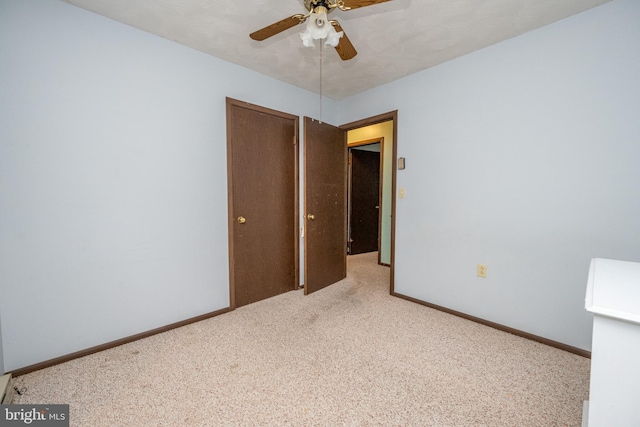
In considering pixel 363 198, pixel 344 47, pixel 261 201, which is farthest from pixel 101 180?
pixel 363 198

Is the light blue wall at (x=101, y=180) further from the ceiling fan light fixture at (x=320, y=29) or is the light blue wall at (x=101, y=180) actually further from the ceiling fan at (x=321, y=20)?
the ceiling fan light fixture at (x=320, y=29)

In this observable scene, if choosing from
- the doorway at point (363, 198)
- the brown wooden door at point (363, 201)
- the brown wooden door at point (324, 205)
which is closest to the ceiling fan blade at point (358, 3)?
the brown wooden door at point (324, 205)

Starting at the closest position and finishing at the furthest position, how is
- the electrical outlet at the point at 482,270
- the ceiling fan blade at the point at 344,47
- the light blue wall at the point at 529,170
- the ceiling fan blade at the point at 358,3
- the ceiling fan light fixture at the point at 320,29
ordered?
the ceiling fan blade at the point at 358,3 → the ceiling fan light fixture at the point at 320,29 → the ceiling fan blade at the point at 344,47 → the light blue wall at the point at 529,170 → the electrical outlet at the point at 482,270

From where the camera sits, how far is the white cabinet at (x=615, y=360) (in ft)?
2.49

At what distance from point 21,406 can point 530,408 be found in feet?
8.62

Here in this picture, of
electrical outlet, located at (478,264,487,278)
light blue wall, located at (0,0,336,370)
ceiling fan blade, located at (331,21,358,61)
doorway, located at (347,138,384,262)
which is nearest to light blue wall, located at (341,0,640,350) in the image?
electrical outlet, located at (478,264,487,278)

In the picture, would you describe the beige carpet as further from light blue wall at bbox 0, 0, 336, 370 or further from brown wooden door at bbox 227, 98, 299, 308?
brown wooden door at bbox 227, 98, 299, 308

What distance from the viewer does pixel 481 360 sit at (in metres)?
1.75

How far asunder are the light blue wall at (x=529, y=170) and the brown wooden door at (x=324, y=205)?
866 mm

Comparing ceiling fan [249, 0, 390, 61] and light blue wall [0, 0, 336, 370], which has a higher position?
ceiling fan [249, 0, 390, 61]

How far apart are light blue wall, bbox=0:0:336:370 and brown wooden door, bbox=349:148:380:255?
2695 mm

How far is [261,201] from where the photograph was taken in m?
2.74

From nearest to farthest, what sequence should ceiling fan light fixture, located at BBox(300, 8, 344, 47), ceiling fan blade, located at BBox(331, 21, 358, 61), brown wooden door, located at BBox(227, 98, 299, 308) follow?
ceiling fan light fixture, located at BBox(300, 8, 344, 47) < ceiling fan blade, located at BBox(331, 21, 358, 61) < brown wooden door, located at BBox(227, 98, 299, 308)

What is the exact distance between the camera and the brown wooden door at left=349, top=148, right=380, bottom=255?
184 inches
